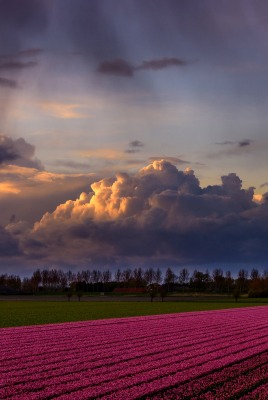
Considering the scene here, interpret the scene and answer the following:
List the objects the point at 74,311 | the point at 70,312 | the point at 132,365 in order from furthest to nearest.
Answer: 1. the point at 74,311
2. the point at 70,312
3. the point at 132,365

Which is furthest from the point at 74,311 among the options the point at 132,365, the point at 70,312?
the point at 132,365

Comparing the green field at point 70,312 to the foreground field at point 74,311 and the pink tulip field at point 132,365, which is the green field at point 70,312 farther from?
the pink tulip field at point 132,365

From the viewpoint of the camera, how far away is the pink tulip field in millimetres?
14359

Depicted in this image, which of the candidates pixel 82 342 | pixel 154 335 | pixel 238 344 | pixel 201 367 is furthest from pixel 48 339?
pixel 201 367

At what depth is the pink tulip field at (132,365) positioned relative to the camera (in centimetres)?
1436

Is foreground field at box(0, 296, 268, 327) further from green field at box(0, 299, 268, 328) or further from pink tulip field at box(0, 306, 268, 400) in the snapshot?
pink tulip field at box(0, 306, 268, 400)

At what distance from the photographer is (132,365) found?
1834cm

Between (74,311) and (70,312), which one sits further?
(74,311)

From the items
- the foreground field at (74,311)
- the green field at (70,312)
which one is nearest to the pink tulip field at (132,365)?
the green field at (70,312)

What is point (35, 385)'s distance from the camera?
49.0 ft

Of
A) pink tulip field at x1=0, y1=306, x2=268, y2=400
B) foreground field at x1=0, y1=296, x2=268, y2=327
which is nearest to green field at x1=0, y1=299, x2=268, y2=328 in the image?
foreground field at x1=0, y1=296, x2=268, y2=327

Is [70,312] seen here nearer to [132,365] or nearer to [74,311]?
[74,311]

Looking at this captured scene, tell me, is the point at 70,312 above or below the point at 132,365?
above

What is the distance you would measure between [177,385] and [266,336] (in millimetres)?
15596
